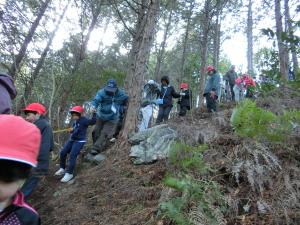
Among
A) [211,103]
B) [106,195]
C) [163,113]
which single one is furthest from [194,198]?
[211,103]

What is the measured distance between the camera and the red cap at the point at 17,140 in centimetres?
151

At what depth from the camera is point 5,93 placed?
8.34 feet

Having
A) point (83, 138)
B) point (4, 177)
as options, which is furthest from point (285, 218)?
point (83, 138)

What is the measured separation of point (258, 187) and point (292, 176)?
55cm

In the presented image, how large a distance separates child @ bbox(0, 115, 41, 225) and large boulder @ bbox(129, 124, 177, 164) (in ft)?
17.1

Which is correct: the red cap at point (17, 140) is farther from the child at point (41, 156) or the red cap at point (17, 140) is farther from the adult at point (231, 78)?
the adult at point (231, 78)

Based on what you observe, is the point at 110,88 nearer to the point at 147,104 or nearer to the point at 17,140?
the point at 147,104

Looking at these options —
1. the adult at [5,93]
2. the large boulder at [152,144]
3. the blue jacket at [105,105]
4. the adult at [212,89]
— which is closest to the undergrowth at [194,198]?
the large boulder at [152,144]

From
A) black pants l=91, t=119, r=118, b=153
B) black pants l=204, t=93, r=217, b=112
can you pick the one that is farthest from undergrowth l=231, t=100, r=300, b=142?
black pants l=204, t=93, r=217, b=112

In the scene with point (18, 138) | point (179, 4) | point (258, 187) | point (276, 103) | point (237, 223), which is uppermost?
point (179, 4)

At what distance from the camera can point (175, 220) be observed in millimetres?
4168

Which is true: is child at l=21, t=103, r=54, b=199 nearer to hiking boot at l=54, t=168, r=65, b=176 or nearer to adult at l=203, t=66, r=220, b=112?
hiking boot at l=54, t=168, r=65, b=176

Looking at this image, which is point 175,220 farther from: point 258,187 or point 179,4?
point 179,4

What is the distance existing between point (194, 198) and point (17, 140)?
130 inches
